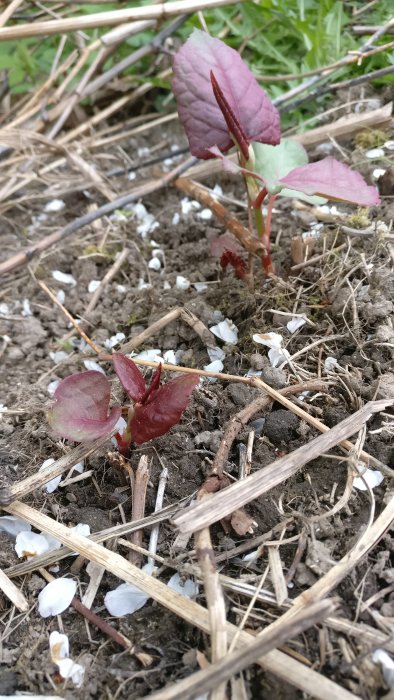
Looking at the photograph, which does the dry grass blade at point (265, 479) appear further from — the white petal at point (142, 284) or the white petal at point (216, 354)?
the white petal at point (142, 284)

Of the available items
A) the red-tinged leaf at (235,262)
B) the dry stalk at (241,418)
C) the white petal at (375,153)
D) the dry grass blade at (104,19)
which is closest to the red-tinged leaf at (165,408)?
the dry stalk at (241,418)

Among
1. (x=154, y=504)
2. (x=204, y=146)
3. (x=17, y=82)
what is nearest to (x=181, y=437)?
(x=154, y=504)

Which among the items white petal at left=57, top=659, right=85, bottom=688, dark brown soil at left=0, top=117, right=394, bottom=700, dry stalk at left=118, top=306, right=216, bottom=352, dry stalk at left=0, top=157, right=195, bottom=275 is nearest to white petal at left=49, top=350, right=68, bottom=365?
dark brown soil at left=0, top=117, right=394, bottom=700

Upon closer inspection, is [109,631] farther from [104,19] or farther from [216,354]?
[104,19]

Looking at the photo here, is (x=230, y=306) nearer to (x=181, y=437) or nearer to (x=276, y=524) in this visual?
(x=181, y=437)

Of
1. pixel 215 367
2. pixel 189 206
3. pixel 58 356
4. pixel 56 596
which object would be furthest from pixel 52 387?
pixel 189 206
